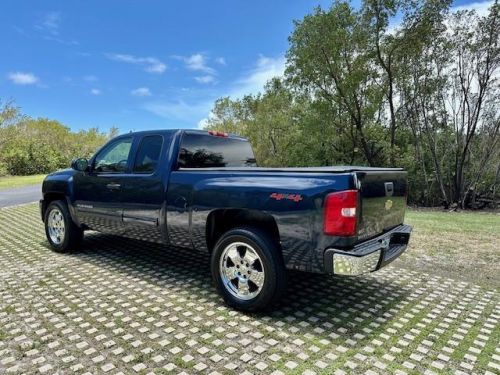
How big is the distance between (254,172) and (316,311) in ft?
5.09

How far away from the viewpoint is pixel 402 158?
63.8 feet

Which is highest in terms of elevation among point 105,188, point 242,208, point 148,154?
point 148,154

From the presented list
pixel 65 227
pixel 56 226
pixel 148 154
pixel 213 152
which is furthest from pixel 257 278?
pixel 56 226

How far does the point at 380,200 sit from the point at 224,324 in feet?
6.28

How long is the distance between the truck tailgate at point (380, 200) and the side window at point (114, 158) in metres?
3.19

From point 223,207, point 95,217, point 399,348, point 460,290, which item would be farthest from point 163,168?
point 460,290

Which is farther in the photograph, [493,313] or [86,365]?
[493,313]

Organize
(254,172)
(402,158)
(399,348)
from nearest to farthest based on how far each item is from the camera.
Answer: (399,348)
(254,172)
(402,158)

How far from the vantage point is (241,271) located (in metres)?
3.83

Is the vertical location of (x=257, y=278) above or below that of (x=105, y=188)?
below

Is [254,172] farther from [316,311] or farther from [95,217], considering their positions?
[95,217]

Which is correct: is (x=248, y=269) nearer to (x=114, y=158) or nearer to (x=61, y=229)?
(x=114, y=158)

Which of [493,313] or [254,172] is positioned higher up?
[254,172]

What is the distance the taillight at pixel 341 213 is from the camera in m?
3.20
